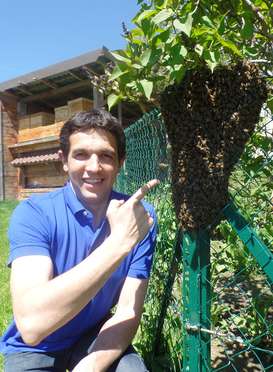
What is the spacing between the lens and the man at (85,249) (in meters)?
1.56

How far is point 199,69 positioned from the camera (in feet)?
4.45

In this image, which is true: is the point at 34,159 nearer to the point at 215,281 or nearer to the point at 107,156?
the point at 215,281

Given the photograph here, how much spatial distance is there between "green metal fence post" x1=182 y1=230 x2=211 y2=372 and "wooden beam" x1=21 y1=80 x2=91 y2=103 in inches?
486

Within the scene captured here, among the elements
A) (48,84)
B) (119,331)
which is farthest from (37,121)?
(119,331)

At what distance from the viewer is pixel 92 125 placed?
1.87 metres

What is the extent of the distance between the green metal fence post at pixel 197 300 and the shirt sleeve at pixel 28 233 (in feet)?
1.91

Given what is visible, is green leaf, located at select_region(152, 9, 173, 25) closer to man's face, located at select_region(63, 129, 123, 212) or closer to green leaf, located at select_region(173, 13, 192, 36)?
green leaf, located at select_region(173, 13, 192, 36)

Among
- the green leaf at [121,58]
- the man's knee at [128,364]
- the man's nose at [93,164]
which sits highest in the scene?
the green leaf at [121,58]

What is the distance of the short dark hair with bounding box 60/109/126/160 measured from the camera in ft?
6.15

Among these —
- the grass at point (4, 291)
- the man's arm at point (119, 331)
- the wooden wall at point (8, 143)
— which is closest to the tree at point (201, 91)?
the man's arm at point (119, 331)

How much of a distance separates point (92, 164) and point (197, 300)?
74 centimetres

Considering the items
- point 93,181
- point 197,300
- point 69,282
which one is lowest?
point 197,300

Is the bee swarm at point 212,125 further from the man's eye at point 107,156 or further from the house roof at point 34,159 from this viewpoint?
the house roof at point 34,159

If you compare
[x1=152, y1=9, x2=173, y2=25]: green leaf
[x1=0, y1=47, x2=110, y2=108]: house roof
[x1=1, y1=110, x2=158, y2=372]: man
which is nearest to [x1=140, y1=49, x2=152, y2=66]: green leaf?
[x1=152, y1=9, x2=173, y2=25]: green leaf
